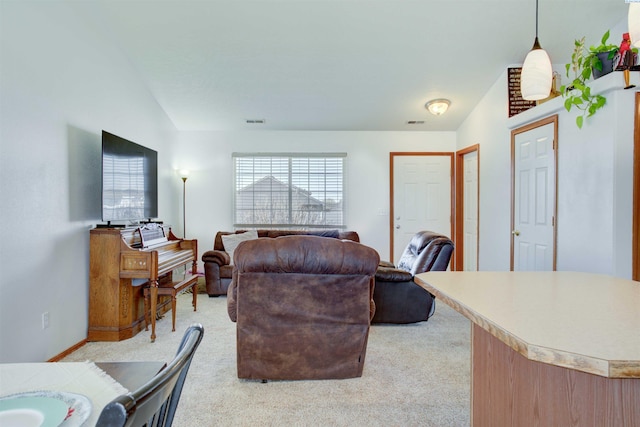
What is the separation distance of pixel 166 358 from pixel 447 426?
2.03 metres

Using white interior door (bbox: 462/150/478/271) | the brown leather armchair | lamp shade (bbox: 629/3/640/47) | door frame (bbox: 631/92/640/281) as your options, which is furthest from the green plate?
white interior door (bbox: 462/150/478/271)

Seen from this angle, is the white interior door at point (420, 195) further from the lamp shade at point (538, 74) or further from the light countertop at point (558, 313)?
the light countertop at point (558, 313)

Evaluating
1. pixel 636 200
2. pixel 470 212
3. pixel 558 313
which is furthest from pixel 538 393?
pixel 470 212

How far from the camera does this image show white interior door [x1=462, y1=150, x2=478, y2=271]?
16.3 feet

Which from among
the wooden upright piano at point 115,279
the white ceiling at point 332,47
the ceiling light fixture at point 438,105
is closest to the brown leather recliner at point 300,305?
the wooden upright piano at point 115,279

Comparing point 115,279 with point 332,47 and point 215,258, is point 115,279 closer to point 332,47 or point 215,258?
point 215,258

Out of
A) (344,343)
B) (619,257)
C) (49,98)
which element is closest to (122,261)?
(49,98)

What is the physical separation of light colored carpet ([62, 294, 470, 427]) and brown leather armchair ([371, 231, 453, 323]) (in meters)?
0.22

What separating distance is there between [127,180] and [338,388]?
106 inches

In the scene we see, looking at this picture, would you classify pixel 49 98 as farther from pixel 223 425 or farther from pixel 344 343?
pixel 344 343

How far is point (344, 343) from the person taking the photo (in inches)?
86.0

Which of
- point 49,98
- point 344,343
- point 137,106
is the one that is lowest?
point 344,343

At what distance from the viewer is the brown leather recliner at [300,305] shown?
2.04 meters

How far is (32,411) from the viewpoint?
2.32ft
